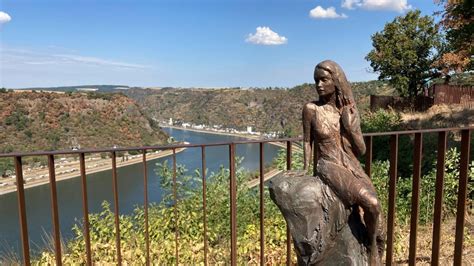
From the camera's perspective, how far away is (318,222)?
1461 millimetres

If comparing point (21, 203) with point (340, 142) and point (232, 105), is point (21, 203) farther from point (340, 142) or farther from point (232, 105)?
point (232, 105)

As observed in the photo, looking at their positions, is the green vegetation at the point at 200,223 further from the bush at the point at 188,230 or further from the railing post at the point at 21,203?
the railing post at the point at 21,203

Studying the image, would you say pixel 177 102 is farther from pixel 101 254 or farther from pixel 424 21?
pixel 101 254

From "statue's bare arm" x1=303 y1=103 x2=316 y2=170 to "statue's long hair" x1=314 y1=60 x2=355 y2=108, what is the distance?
12cm

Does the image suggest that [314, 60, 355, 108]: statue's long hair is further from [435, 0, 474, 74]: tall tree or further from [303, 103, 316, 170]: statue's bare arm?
[435, 0, 474, 74]: tall tree

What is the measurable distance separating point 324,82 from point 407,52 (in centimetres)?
1683

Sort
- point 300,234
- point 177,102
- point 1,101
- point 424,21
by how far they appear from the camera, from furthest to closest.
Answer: point 177,102 → point 1,101 → point 424,21 → point 300,234

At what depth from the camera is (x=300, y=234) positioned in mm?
1460

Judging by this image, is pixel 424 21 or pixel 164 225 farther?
pixel 424 21

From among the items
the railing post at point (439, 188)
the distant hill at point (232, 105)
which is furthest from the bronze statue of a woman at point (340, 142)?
the distant hill at point (232, 105)

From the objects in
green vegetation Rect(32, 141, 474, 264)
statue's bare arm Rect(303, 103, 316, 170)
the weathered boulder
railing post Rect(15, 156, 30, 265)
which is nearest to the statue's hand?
statue's bare arm Rect(303, 103, 316, 170)

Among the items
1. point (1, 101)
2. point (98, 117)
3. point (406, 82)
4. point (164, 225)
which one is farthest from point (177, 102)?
point (164, 225)

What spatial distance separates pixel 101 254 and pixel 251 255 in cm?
140

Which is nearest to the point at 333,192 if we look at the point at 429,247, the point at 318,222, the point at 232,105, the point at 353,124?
the point at 318,222
